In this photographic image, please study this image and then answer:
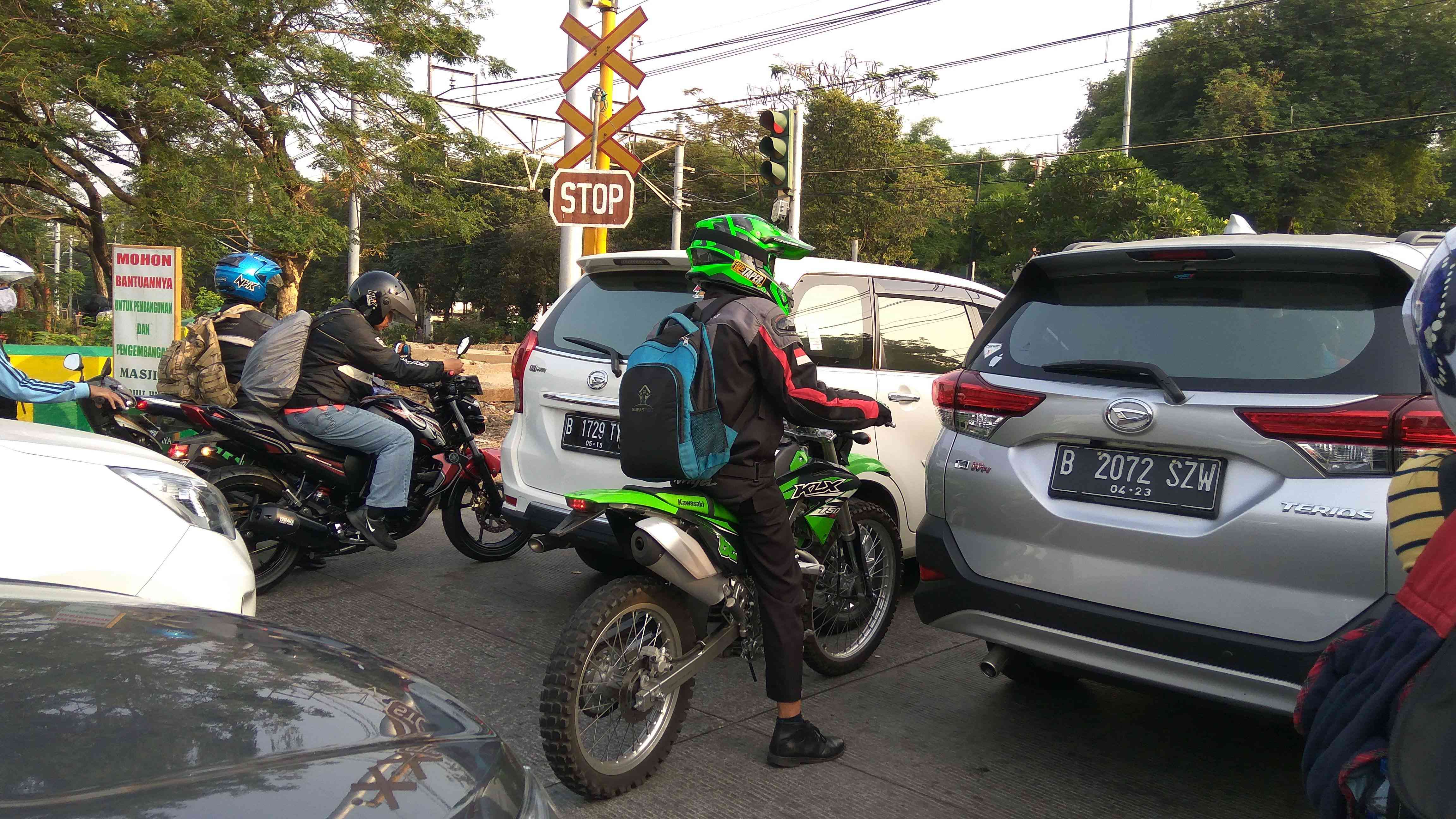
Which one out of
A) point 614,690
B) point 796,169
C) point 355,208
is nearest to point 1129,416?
point 614,690

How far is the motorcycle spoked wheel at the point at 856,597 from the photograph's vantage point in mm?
4227

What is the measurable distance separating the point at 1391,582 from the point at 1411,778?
1.67m

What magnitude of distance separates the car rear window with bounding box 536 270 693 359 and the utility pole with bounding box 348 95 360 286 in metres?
7.49

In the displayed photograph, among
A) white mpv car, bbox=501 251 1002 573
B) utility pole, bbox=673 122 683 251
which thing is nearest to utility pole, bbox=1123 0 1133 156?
utility pole, bbox=673 122 683 251

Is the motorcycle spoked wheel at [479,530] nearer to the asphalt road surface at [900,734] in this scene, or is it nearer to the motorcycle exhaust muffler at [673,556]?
the asphalt road surface at [900,734]

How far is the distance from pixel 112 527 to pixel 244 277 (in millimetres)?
3127

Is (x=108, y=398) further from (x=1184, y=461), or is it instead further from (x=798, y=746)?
(x=1184, y=461)

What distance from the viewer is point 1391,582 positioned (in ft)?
8.64

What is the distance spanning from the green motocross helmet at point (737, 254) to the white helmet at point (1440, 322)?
2264mm

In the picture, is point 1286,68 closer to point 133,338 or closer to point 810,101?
point 810,101

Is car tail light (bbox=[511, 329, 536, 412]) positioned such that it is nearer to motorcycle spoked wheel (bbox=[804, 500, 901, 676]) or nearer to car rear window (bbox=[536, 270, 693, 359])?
car rear window (bbox=[536, 270, 693, 359])

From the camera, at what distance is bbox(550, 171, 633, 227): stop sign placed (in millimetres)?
8242

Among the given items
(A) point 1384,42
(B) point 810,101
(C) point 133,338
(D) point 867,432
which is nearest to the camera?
(D) point 867,432

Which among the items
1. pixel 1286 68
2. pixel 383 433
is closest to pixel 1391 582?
pixel 383 433
